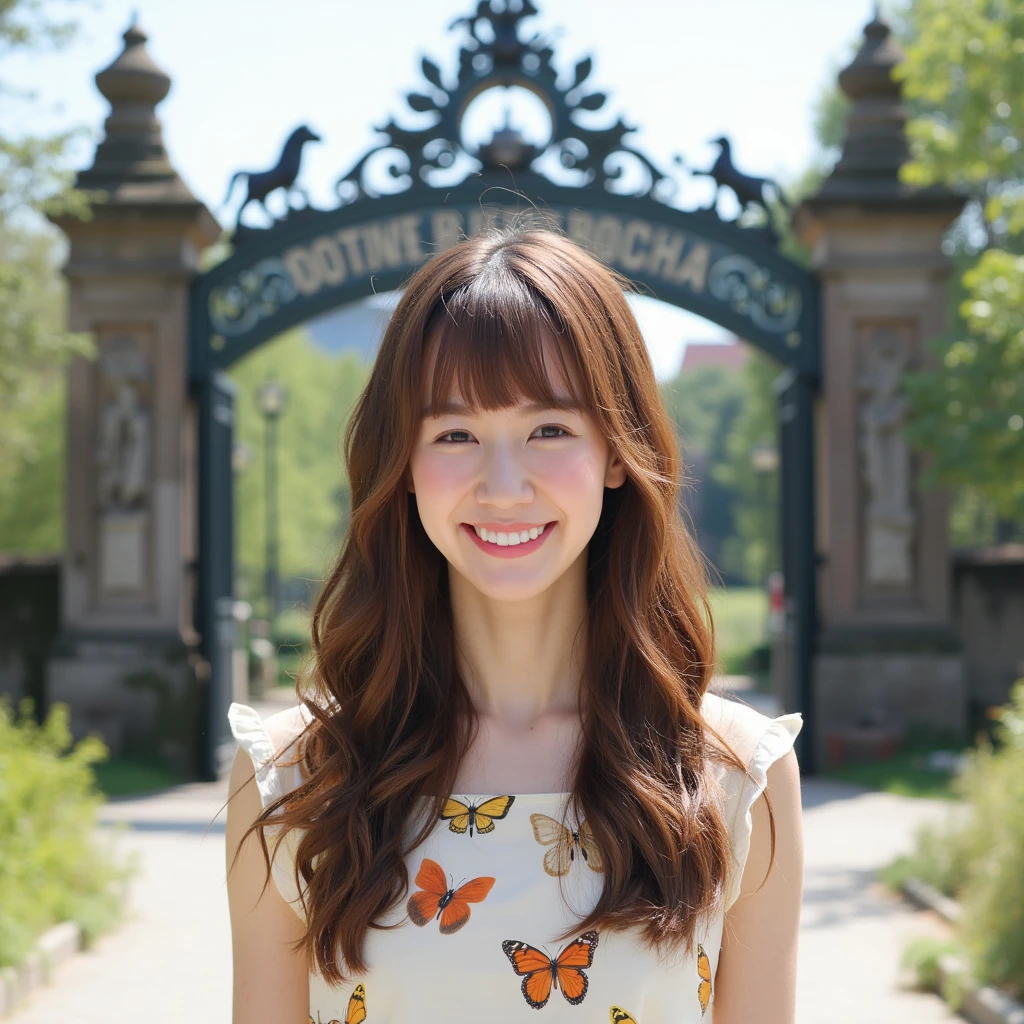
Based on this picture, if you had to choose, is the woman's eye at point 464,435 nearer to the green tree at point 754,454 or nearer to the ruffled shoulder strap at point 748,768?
the ruffled shoulder strap at point 748,768

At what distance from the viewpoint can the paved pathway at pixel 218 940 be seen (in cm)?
618

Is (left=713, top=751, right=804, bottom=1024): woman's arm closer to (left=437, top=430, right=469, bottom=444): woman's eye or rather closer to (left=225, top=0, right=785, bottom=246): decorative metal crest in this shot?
(left=437, top=430, right=469, bottom=444): woman's eye

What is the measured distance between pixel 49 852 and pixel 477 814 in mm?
5962

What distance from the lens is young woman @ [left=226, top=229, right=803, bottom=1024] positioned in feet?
6.69

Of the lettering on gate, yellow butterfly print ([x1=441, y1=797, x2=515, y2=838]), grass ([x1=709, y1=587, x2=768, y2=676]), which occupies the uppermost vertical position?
the lettering on gate

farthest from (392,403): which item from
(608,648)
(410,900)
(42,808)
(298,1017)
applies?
(42,808)

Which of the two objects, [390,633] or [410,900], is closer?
[410,900]

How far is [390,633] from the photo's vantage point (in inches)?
91.0

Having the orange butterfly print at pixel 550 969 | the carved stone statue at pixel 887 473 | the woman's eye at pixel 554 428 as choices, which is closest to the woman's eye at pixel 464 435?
the woman's eye at pixel 554 428

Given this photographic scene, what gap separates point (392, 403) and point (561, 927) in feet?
2.73

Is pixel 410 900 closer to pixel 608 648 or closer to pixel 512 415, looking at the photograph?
pixel 608 648

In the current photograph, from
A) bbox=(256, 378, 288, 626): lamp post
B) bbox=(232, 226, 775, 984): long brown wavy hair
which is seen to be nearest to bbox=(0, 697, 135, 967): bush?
bbox=(232, 226, 775, 984): long brown wavy hair

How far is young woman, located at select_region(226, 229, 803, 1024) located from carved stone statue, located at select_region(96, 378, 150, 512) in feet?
38.1

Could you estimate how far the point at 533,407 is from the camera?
6.99 ft
